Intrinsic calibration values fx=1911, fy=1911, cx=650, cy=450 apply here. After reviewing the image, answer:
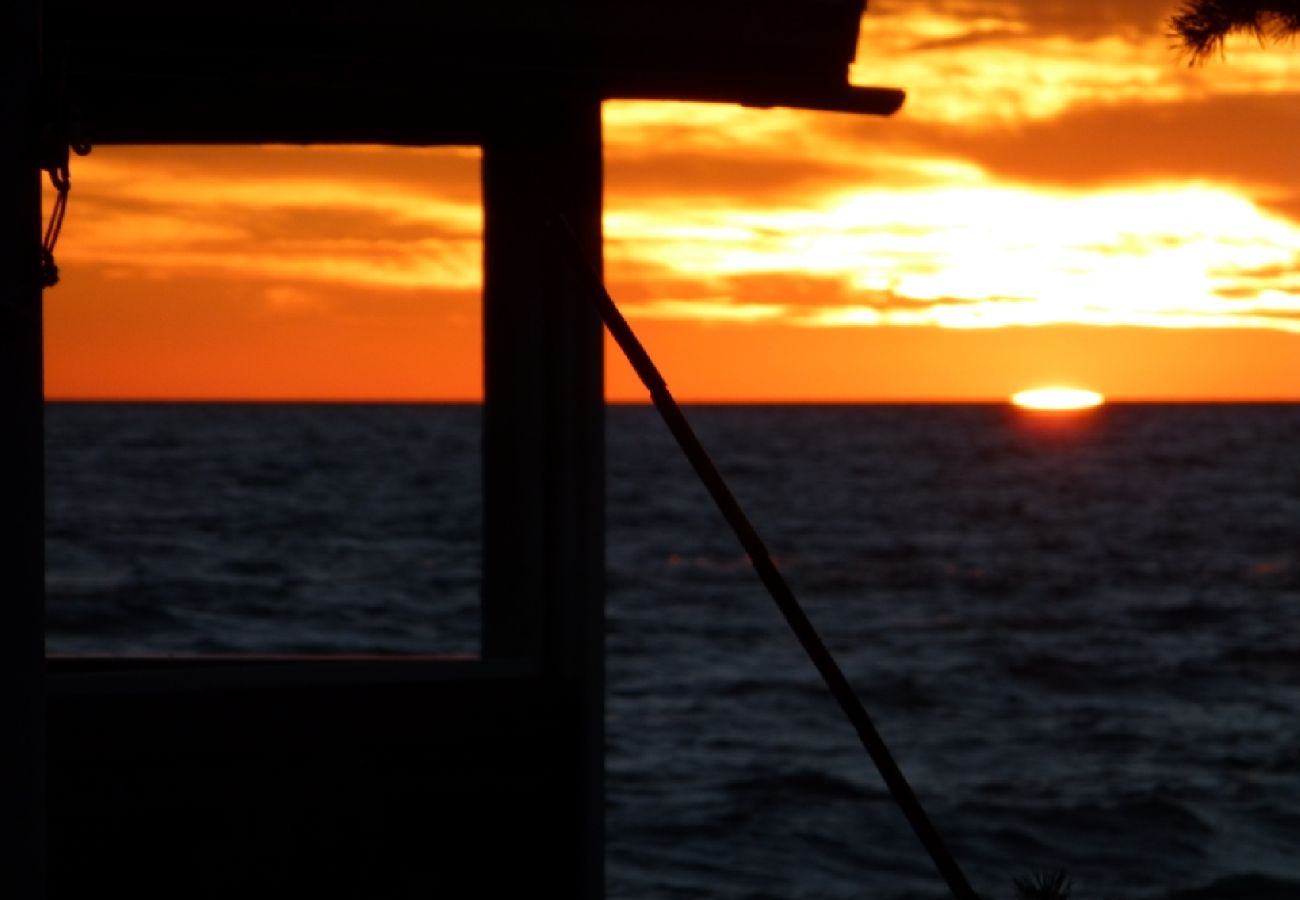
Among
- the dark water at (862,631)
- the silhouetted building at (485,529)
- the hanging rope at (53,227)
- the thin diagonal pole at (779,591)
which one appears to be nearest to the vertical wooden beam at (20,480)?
the hanging rope at (53,227)

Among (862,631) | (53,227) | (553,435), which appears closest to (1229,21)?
(553,435)

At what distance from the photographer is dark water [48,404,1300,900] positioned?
1809 cm

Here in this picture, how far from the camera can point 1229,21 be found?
741cm

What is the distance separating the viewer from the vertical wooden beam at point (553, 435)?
5742 mm

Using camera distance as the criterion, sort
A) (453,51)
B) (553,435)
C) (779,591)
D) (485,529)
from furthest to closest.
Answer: (485,529), (553,435), (453,51), (779,591)

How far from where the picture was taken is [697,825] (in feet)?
58.7

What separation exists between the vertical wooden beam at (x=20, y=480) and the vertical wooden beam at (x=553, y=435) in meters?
2.38

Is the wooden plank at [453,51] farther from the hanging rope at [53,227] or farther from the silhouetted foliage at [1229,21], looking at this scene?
the silhouetted foliage at [1229,21]

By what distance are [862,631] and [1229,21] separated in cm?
2928

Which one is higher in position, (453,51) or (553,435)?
(453,51)

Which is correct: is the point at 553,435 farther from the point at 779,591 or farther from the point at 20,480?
the point at 20,480

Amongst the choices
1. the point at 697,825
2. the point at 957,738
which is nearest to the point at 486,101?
the point at 697,825

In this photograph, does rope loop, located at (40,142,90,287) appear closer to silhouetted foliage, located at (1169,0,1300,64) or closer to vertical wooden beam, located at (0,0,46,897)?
vertical wooden beam, located at (0,0,46,897)

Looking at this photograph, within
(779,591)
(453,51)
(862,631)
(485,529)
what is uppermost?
(862,631)
